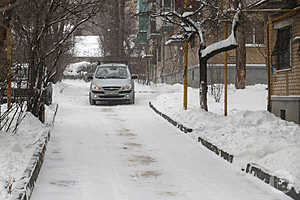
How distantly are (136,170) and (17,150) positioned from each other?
6.39 ft

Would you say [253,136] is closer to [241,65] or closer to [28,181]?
[28,181]

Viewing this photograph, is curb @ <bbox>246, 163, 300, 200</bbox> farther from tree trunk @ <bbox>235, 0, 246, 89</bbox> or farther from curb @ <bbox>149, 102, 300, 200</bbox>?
tree trunk @ <bbox>235, 0, 246, 89</bbox>

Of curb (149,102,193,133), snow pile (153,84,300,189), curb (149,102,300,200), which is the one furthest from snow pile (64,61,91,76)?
curb (149,102,300,200)

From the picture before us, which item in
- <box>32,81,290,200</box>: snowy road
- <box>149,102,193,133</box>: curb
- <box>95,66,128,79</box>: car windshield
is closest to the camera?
<box>32,81,290,200</box>: snowy road

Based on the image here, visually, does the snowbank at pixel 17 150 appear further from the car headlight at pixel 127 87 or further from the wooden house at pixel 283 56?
the car headlight at pixel 127 87

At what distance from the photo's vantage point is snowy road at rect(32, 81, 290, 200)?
6297mm

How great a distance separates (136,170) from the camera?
7.79 m

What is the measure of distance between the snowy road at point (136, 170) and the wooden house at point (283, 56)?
3729 millimetres

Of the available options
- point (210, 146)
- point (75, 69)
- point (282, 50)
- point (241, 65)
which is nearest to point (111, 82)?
point (241, 65)

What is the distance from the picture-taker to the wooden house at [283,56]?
14.1 meters

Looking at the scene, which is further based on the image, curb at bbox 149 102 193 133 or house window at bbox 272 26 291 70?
house window at bbox 272 26 291 70

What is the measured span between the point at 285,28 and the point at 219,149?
7716mm

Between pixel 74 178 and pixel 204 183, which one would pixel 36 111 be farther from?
pixel 204 183

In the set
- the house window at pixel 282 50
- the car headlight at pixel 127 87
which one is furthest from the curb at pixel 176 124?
the car headlight at pixel 127 87
